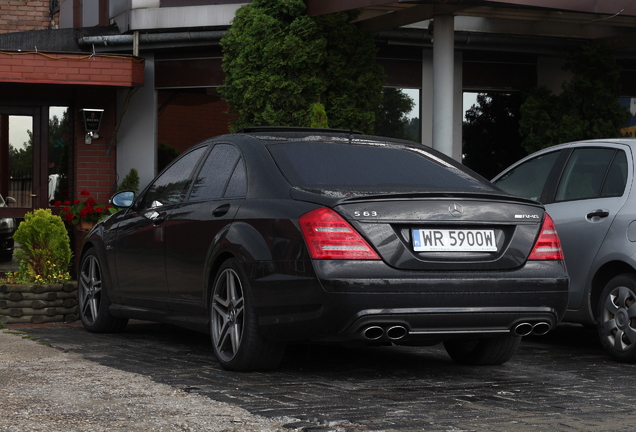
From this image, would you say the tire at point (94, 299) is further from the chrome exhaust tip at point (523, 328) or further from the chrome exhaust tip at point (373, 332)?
the chrome exhaust tip at point (523, 328)

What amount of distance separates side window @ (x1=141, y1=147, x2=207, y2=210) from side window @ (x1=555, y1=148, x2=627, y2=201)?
285 centimetres

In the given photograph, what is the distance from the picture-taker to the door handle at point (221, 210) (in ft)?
22.5

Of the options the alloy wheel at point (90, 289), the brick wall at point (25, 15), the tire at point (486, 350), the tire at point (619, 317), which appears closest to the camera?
the tire at point (486, 350)

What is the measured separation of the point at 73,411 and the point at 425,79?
12514 mm

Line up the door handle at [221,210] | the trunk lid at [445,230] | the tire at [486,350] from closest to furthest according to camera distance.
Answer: the trunk lid at [445,230] → the door handle at [221,210] → the tire at [486,350]

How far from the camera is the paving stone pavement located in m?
5.09

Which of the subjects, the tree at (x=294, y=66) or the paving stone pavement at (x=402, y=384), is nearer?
the paving stone pavement at (x=402, y=384)

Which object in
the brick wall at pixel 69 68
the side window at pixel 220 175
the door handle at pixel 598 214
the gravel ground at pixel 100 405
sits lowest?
the gravel ground at pixel 100 405

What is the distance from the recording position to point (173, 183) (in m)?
8.05

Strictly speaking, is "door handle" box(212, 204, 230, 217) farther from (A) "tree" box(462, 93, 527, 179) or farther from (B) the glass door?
(A) "tree" box(462, 93, 527, 179)

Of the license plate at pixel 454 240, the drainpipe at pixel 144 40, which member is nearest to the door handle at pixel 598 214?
the license plate at pixel 454 240

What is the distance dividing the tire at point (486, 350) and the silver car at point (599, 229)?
2.80 feet

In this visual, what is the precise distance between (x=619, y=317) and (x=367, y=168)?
2.19m

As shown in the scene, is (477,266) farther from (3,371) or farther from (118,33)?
(118,33)
